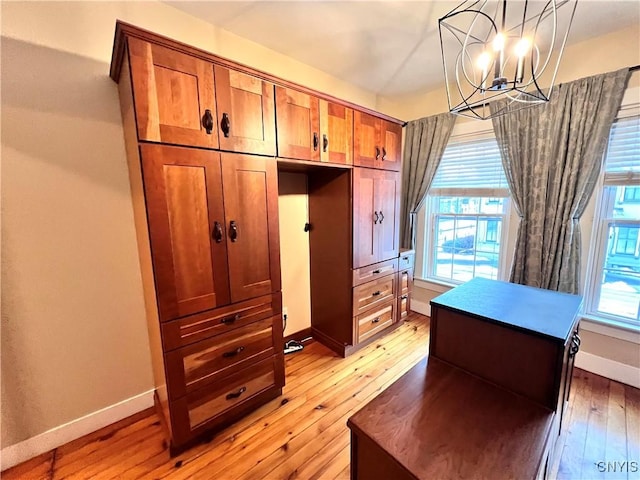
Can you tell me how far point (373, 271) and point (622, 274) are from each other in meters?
1.89

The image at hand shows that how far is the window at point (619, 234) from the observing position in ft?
6.43

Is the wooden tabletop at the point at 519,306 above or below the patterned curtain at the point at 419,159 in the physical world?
below

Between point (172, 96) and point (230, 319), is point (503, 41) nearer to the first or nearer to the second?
point (172, 96)

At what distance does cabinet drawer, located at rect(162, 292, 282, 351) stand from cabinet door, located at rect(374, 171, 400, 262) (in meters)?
1.18

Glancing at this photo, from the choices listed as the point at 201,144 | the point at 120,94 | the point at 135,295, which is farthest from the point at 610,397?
the point at 120,94

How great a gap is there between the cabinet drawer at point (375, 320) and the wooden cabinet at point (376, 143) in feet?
4.41

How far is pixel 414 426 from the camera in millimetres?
955

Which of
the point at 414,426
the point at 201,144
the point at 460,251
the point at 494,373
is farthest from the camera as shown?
the point at 460,251

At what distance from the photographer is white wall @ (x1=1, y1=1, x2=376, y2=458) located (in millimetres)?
1363

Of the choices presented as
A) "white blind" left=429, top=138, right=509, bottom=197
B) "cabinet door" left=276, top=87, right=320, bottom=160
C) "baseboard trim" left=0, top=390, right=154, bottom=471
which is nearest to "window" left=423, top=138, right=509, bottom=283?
"white blind" left=429, top=138, right=509, bottom=197

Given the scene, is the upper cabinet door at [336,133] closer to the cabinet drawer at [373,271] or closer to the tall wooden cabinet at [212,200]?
the tall wooden cabinet at [212,200]

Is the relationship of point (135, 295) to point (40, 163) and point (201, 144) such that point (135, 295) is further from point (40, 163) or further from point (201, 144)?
point (201, 144)

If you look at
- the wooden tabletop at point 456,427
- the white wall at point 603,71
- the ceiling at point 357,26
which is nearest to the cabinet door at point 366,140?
the ceiling at point 357,26

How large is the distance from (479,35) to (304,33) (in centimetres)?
130
